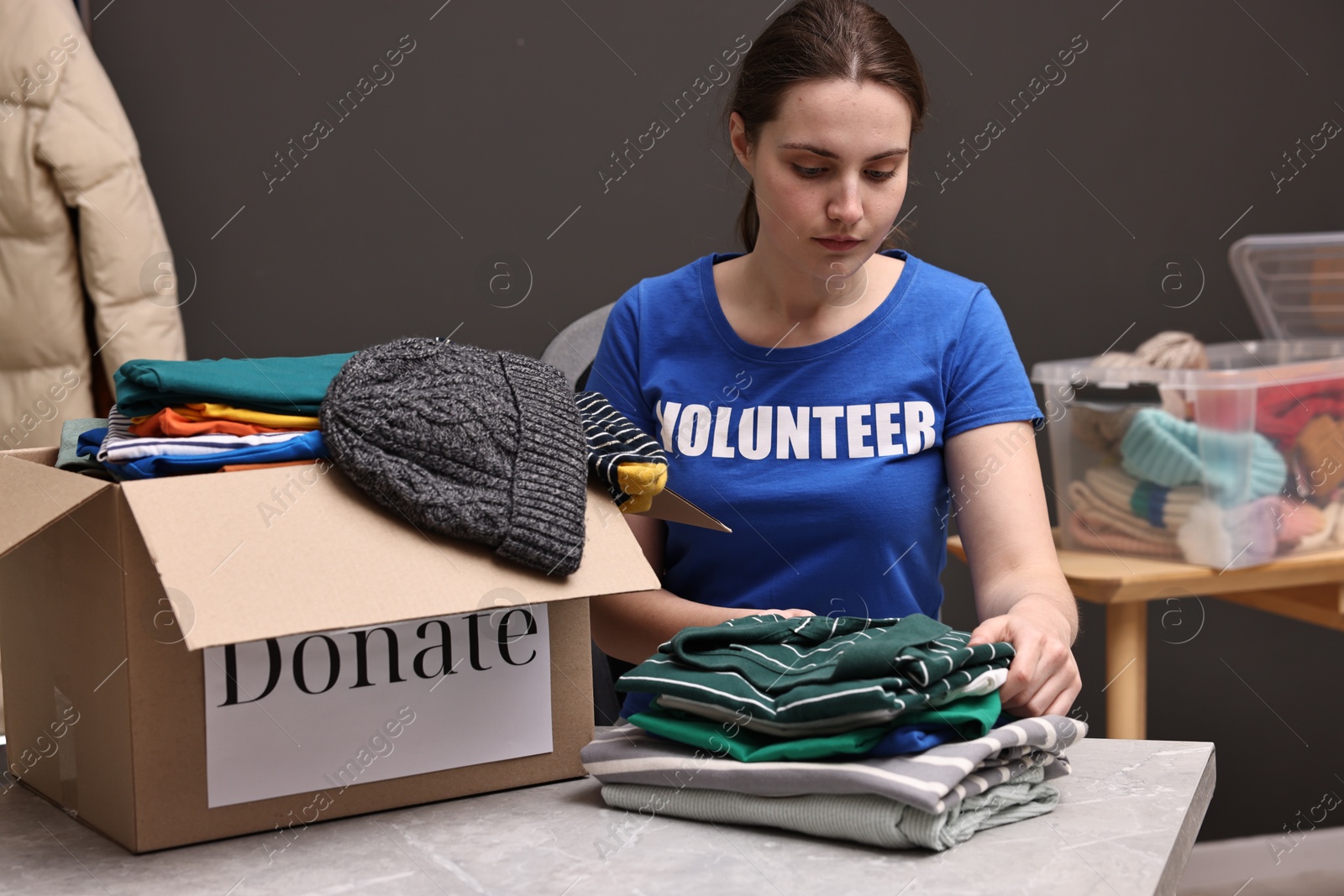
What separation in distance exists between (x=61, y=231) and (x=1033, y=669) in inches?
61.0

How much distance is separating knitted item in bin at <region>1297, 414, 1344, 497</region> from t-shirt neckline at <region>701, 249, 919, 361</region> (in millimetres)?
815

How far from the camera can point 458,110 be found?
7.16 feet

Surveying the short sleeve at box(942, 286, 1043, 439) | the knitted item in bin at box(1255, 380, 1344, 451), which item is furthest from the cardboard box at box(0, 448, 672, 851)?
the knitted item in bin at box(1255, 380, 1344, 451)

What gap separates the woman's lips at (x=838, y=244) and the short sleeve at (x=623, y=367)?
293 mm

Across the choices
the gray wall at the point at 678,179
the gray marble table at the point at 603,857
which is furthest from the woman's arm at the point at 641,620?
the gray wall at the point at 678,179

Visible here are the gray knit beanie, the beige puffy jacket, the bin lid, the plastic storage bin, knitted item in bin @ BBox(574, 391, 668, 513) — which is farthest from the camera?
Answer: the bin lid

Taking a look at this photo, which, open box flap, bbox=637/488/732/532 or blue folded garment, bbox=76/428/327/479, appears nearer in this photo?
blue folded garment, bbox=76/428/327/479

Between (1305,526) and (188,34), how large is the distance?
199cm

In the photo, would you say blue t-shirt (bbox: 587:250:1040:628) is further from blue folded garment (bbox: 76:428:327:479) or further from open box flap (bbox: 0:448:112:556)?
open box flap (bbox: 0:448:112:556)

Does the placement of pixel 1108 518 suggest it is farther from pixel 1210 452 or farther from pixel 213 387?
pixel 213 387

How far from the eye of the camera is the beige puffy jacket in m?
1.75

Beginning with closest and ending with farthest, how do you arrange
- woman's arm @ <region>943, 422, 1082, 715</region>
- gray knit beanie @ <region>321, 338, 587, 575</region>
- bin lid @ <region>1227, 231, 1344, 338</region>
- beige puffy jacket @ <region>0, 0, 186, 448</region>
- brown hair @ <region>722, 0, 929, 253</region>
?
gray knit beanie @ <region>321, 338, 587, 575</region> < woman's arm @ <region>943, 422, 1082, 715</region> < brown hair @ <region>722, 0, 929, 253</region> < beige puffy jacket @ <region>0, 0, 186, 448</region> < bin lid @ <region>1227, 231, 1344, 338</region>

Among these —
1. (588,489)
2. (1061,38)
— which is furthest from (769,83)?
(1061,38)

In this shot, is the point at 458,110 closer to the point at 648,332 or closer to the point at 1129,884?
the point at 648,332
